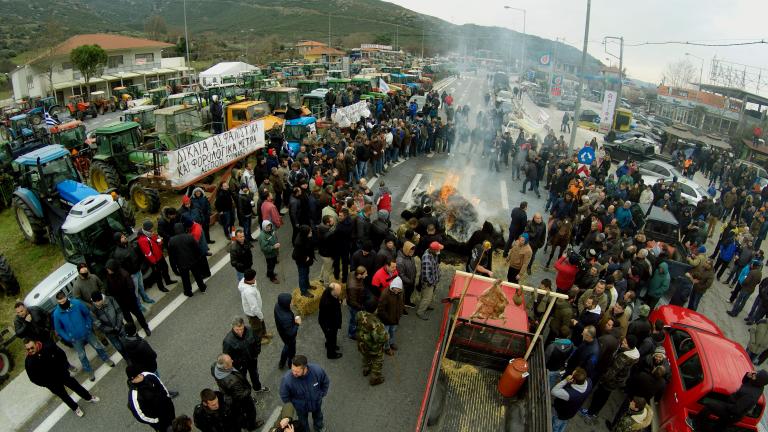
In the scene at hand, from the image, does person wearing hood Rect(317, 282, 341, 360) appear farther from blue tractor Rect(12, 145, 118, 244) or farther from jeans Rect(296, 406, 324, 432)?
blue tractor Rect(12, 145, 118, 244)

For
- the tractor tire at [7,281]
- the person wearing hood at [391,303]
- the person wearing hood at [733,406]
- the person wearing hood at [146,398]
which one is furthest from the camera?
the tractor tire at [7,281]

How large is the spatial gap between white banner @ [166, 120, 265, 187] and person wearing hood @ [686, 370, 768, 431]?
40.8 ft

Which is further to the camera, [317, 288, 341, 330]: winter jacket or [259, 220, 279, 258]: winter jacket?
[259, 220, 279, 258]: winter jacket

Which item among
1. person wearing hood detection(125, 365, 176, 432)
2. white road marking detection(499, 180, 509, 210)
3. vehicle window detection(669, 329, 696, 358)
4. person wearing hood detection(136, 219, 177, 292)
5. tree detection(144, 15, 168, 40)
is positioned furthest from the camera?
tree detection(144, 15, 168, 40)

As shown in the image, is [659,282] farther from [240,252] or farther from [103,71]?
[103,71]

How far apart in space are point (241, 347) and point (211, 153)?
914 cm

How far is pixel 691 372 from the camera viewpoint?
21.3 ft

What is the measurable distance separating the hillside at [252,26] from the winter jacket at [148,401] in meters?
49.9

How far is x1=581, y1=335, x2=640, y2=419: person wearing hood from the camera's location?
6293 mm

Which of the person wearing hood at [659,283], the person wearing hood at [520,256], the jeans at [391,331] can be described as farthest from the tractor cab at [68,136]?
the person wearing hood at [659,283]

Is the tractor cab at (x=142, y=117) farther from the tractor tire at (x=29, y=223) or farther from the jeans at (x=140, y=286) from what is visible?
the jeans at (x=140, y=286)

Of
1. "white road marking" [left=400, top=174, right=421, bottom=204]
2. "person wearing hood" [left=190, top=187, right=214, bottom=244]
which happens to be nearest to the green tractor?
"person wearing hood" [left=190, top=187, right=214, bottom=244]

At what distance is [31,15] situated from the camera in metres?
86.6

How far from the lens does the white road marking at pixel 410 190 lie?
14451 mm
